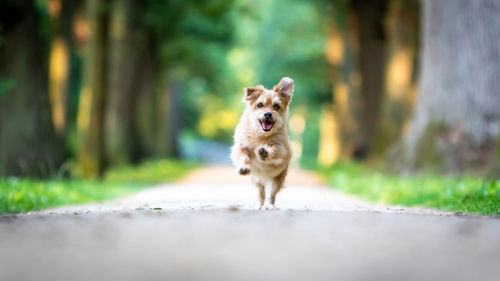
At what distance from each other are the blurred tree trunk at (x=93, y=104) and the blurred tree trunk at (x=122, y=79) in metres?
1.98

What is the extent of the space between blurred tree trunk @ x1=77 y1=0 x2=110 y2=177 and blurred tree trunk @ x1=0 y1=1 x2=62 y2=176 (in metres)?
A: 3.00

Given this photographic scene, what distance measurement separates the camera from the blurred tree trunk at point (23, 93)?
58.0 ft

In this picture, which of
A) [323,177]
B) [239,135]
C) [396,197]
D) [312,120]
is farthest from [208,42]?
[312,120]

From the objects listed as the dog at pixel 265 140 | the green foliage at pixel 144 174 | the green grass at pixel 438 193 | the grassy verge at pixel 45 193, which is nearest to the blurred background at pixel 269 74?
the green foliage at pixel 144 174

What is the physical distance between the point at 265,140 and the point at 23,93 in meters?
11.4

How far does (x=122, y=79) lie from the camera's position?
995 inches

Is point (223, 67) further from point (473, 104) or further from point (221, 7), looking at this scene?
point (473, 104)

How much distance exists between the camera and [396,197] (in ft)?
38.9

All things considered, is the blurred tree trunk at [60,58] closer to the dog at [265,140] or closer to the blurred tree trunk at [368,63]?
the blurred tree trunk at [368,63]

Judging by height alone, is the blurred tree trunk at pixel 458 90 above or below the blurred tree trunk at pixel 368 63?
below

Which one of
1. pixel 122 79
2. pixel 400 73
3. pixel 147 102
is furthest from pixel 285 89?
pixel 147 102

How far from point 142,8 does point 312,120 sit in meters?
35.6

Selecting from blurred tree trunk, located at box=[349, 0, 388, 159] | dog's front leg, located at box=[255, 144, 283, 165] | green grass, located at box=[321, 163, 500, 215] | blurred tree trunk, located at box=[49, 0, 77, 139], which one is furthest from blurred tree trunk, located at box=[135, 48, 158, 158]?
dog's front leg, located at box=[255, 144, 283, 165]

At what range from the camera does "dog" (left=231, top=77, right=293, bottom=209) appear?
8.59 meters
